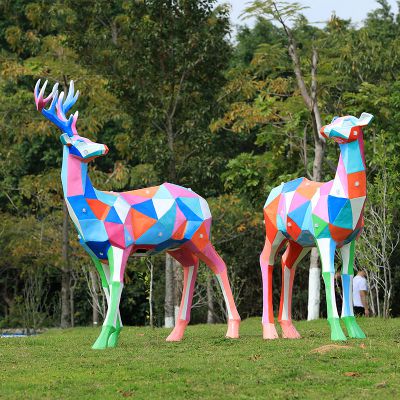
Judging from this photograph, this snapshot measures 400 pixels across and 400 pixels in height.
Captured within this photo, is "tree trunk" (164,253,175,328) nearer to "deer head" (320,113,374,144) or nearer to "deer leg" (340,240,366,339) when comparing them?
"deer leg" (340,240,366,339)

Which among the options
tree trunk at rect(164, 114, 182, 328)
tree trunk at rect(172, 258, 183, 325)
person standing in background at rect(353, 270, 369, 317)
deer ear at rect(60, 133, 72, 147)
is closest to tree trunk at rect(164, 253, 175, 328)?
tree trunk at rect(164, 114, 182, 328)

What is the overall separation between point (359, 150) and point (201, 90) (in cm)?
899

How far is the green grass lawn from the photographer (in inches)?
382

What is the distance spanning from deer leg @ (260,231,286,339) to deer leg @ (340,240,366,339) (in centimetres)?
121

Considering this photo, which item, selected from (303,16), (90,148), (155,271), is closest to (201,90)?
(303,16)

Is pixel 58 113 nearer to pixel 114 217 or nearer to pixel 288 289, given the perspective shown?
pixel 114 217

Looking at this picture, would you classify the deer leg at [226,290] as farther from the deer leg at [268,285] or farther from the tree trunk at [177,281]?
the tree trunk at [177,281]

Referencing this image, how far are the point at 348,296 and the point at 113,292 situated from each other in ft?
10.9

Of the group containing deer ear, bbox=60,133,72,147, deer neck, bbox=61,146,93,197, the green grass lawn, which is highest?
deer ear, bbox=60,133,72,147

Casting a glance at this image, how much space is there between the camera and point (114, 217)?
1386 cm

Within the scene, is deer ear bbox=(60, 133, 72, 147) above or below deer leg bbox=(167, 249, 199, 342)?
above

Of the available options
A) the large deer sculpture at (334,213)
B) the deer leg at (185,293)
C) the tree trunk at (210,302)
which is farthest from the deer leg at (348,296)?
the tree trunk at (210,302)

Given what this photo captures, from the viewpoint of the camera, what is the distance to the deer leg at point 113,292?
44.7 ft

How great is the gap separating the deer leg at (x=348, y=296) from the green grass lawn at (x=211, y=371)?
382 millimetres
